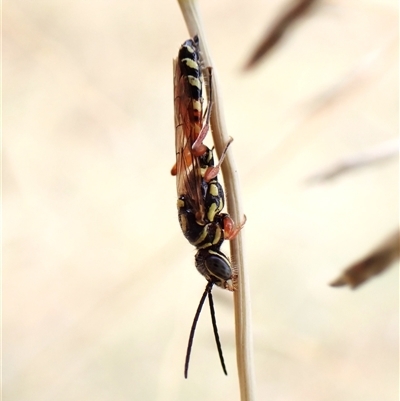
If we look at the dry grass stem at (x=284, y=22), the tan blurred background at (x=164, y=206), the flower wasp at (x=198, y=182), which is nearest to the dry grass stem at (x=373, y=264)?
the flower wasp at (x=198, y=182)

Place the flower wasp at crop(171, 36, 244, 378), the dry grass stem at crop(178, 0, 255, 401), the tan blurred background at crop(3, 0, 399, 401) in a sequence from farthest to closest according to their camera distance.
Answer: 1. the tan blurred background at crop(3, 0, 399, 401)
2. the flower wasp at crop(171, 36, 244, 378)
3. the dry grass stem at crop(178, 0, 255, 401)

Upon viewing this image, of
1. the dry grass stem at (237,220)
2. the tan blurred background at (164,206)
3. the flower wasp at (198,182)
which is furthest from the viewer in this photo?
the tan blurred background at (164,206)

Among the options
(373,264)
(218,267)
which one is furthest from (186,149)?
(373,264)

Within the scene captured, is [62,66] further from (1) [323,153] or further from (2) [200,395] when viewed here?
(2) [200,395]

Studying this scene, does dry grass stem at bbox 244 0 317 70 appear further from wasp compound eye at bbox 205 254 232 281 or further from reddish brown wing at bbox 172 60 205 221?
wasp compound eye at bbox 205 254 232 281

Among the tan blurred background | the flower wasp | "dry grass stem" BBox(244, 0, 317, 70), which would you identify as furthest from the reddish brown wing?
the tan blurred background

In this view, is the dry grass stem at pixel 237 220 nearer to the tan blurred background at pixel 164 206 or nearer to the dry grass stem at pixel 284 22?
the dry grass stem at pixel 284 22

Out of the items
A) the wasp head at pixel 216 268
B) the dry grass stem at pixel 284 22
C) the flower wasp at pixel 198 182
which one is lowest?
the wasp head at pixel 216 268
